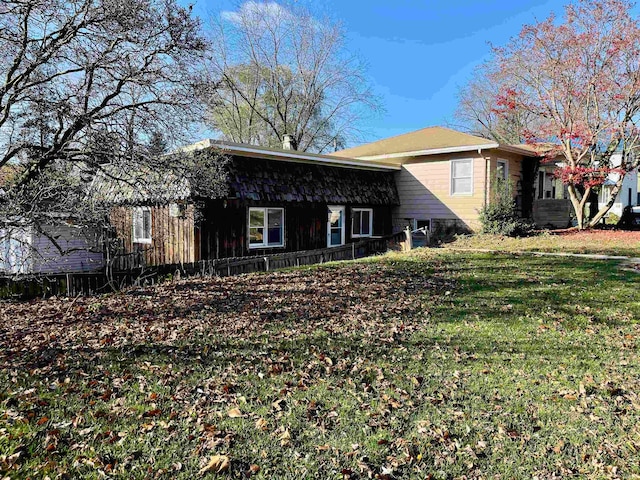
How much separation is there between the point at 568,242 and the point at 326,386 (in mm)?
13906

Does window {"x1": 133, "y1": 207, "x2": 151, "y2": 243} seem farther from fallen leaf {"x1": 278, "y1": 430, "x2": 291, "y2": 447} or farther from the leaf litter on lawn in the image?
fallen leaf {"x1": 278, "y1": 430, "x2": 291, "y2": 447}

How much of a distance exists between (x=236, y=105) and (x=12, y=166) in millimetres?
24274

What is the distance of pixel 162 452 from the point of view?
3172 millimetres

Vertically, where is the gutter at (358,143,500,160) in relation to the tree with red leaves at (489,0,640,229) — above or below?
below

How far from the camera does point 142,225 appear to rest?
15.4 meters

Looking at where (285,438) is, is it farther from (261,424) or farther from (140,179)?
(140,179)

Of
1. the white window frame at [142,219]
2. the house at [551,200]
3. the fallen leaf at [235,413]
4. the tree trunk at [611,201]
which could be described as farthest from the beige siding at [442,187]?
the fallen leaf at [235,413]

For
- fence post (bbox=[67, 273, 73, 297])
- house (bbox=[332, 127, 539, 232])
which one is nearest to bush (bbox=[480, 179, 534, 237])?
house (bbox=[332, 127, 539, 232])

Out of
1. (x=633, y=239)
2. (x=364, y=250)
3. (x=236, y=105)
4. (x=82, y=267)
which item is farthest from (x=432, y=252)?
(x=236, y=105)

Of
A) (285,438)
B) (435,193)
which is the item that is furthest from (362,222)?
(285,438)

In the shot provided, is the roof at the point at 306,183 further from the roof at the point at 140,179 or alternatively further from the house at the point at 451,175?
the roof at the point at 140,179

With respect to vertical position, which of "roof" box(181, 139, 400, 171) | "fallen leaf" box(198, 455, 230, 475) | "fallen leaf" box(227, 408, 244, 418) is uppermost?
"roof" box(181, 139, 400, 171)

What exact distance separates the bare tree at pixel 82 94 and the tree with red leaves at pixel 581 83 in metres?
15.6

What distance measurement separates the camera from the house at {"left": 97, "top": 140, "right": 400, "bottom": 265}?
43.8 ft
